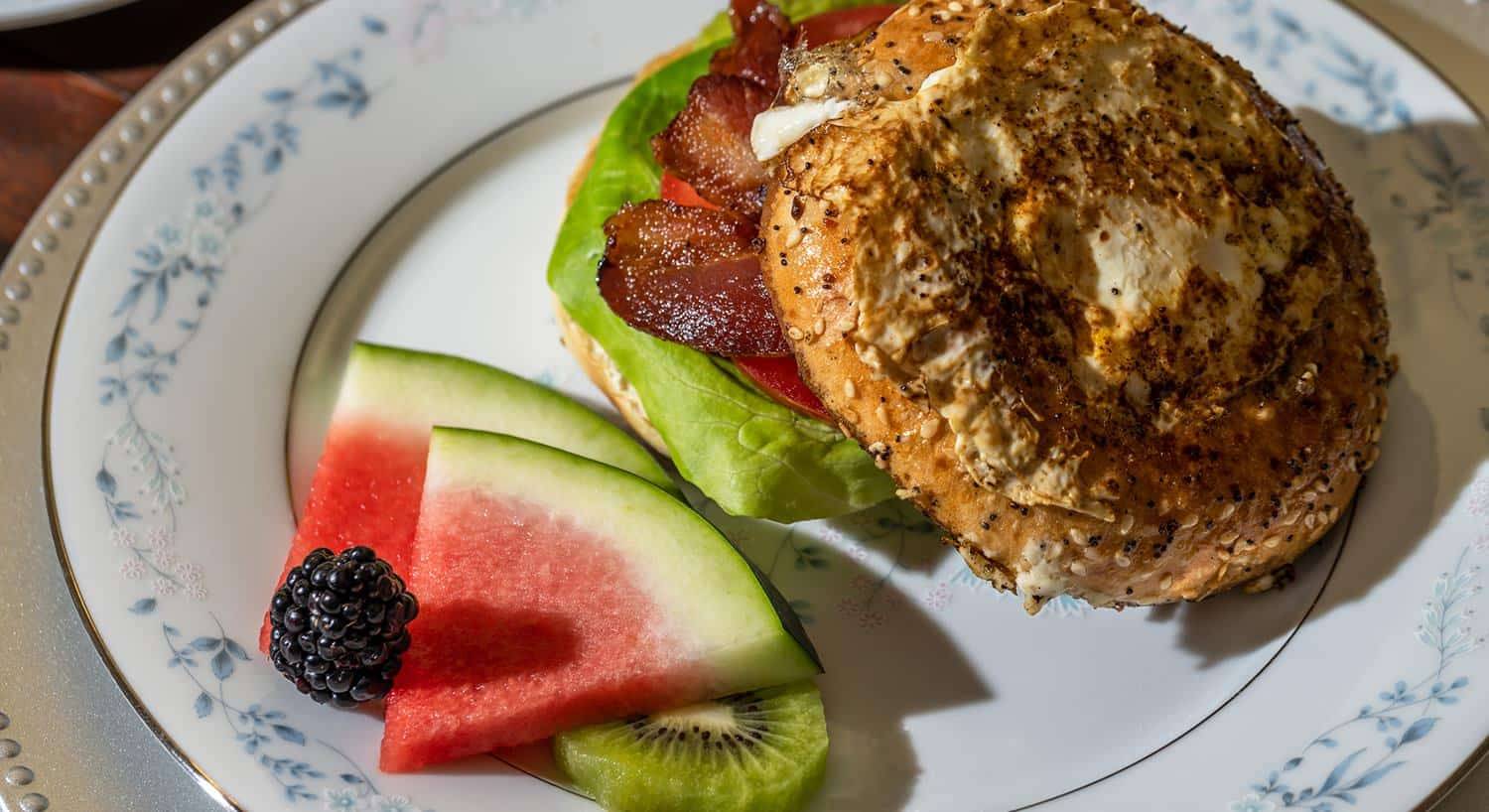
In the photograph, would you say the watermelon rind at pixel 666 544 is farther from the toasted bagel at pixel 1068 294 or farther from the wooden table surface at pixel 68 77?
the wooden table surface at pixel 68 77

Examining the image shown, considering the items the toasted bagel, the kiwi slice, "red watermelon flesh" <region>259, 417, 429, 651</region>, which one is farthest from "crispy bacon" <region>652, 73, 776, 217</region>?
the kiwi slice

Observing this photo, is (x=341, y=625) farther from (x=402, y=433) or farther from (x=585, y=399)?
(x=585, y=399)

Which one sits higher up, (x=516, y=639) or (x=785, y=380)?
(x=785, y=380)

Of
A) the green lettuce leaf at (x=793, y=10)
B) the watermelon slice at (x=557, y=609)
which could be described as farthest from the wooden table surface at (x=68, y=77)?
the watermelon slice at (x=557, y=609)

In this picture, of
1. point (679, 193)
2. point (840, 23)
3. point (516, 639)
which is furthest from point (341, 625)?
point (840, 23)

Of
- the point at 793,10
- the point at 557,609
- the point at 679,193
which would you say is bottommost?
the point at 557,609

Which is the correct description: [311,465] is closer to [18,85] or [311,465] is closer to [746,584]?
[746,584]
